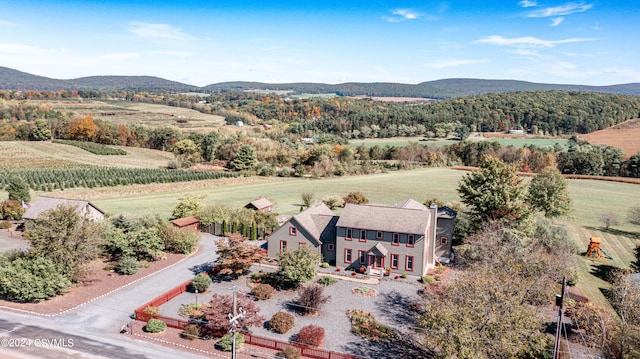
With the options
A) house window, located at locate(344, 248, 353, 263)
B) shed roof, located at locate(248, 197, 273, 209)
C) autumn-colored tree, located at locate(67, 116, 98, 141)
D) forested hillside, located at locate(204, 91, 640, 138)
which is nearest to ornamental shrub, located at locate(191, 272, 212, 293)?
house window, located at locate(344, 248, 353, 263)

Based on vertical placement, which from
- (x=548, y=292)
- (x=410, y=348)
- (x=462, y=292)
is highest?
(x=462, y=292)

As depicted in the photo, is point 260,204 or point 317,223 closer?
point 317,223

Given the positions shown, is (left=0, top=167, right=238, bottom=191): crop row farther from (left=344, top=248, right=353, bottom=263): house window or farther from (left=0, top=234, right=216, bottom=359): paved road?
(left=344, top=248, right=353, bottom=263): house window

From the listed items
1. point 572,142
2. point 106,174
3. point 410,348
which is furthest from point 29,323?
point 572,142

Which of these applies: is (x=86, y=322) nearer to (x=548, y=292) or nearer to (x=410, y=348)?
(x=410, y=348)

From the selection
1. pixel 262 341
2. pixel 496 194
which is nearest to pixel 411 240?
pixel 496 194

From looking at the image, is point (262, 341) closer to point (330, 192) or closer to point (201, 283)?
point (201, 283)
